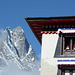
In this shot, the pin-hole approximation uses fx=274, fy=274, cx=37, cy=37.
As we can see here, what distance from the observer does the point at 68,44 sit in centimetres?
2394

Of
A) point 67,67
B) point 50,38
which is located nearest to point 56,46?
point 50,38

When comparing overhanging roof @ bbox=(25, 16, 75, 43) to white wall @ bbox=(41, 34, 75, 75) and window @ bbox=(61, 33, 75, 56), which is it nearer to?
white wall @ bbox=(41, 34, 75, 75)

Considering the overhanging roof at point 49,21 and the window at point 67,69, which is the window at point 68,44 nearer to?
the overhanging roof at point 49,21

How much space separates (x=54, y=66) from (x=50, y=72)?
0.62 m

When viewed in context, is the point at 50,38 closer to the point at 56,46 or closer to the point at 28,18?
the point at 56,46

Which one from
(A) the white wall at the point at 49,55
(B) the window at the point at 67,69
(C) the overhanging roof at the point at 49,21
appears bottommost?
(B) the window at the point at 67,69

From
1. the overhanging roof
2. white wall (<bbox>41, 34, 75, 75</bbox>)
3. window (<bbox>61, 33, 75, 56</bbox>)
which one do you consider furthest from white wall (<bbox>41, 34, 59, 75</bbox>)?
the overhanging roof

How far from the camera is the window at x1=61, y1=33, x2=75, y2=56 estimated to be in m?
23.5

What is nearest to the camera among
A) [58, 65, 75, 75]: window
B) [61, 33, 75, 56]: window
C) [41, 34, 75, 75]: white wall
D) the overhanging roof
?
[58, 65, 75, 75]: window

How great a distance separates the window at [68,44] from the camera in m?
23.5

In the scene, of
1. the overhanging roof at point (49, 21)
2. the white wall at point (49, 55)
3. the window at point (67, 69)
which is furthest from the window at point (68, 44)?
the window at point (67, 69)

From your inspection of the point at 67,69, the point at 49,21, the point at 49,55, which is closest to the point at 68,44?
the point at 49,55

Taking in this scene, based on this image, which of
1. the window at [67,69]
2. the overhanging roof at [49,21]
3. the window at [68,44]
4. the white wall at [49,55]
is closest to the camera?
the window at [67,69]

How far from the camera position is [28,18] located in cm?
2478
